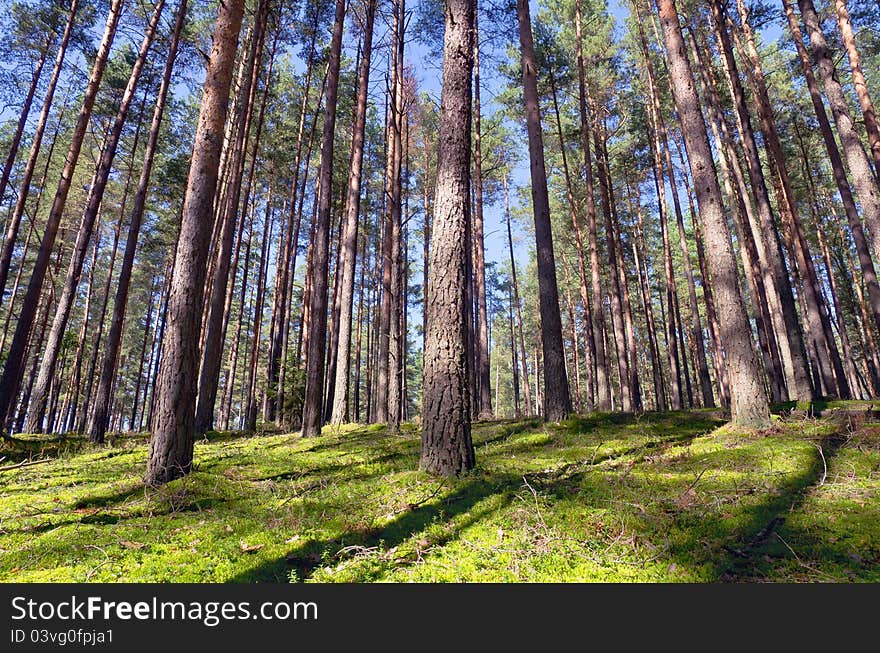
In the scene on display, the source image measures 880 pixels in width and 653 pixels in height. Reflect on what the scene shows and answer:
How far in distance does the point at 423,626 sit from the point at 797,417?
8534mm

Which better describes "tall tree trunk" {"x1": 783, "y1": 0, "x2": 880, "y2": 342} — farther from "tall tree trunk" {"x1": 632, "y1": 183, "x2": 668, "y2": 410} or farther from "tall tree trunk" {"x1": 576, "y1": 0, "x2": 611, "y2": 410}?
"tall tree trunk" {"x1": 632, "y1": 183, "x2": 668, "y2": 410}

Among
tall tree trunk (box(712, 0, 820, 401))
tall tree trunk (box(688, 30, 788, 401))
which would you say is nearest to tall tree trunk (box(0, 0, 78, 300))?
tall tree trunk (box(712, 0, 820, 401))

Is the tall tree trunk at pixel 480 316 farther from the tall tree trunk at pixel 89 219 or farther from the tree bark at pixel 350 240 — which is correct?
the tall tree trunk at pixel 89 219

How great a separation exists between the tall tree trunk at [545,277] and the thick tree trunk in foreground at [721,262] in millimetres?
2924

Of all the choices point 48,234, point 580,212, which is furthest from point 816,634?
point 580,212

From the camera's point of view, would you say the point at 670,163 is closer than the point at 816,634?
No

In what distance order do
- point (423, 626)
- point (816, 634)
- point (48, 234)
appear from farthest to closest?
point (48, 234) → point (423, 626) → point (816, 634)

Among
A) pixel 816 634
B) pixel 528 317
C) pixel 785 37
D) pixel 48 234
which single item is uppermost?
pixel 785 37

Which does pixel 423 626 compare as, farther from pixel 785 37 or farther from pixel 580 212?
pixel 785 37

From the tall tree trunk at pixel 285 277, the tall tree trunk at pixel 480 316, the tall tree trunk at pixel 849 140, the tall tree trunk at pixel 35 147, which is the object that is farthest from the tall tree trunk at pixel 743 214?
the tall tree trunk at pixel 35 147

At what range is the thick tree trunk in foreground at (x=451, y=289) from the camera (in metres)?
5.26

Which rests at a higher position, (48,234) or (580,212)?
(580,212)

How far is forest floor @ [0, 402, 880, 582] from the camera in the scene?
309 centimetres

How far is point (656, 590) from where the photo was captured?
275cm
